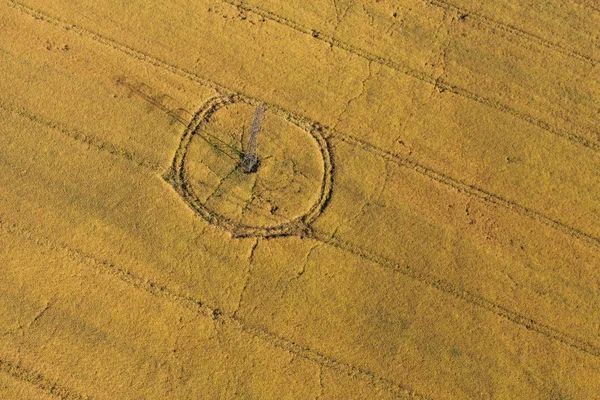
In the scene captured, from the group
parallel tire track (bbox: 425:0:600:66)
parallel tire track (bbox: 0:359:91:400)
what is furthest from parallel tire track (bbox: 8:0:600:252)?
parallel tire track (bbox: 0:359:91:400)

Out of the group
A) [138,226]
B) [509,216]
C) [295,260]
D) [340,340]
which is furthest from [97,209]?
[509,216]

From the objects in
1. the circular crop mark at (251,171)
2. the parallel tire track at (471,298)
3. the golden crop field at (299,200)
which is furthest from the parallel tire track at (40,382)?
the parallel tire track at (471,298)

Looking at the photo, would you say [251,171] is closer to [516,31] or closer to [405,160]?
[405,160]

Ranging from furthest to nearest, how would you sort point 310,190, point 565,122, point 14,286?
1. point 565,122
2. point 310,190
3. point 14,286

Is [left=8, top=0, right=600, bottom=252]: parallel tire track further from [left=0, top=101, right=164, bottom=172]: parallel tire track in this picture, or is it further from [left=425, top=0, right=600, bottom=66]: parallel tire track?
[left=0, top=101, right=164, bottom=172]: parallel tire track

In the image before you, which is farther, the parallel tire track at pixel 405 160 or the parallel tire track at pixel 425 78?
the parallel tire track at pixel 425 78

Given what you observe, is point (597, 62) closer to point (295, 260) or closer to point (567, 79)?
point (567, 79)

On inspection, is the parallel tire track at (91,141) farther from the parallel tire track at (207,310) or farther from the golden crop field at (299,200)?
the parallel tire track at (207,310)
